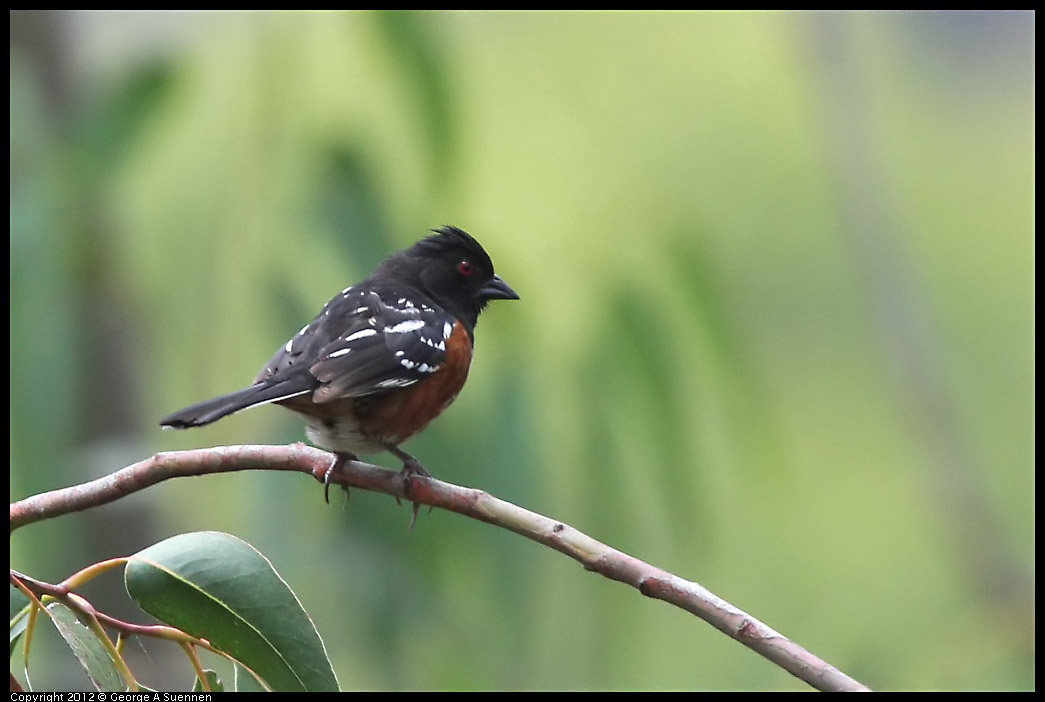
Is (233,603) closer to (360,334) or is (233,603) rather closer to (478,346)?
(360,334)

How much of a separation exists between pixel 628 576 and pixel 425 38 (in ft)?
8.83

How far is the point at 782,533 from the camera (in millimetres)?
7547

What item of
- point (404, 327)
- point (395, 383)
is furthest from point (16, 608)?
point (404, 327)

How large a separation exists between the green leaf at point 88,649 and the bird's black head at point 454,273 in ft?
6.08

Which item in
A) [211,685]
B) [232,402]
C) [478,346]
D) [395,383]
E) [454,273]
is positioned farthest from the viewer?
[478,346]

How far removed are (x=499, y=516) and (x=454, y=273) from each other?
5.96 feet

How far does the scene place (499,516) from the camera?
1918mm

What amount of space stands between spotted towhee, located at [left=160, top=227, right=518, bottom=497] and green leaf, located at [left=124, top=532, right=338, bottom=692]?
0.51m

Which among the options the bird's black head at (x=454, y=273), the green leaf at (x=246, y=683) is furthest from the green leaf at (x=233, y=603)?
the bird's black head at (x=454, y=273)

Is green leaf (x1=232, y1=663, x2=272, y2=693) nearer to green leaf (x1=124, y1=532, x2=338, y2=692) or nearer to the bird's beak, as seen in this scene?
green leaf (x1=124, y1=532, x2=338, y2=692)

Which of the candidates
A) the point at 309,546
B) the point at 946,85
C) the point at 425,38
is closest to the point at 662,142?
the point at 946,85

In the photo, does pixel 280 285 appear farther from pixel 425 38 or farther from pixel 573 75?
pixel 573 75

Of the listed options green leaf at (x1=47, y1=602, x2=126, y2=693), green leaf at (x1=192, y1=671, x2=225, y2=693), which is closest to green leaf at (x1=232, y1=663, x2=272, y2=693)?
green leaf at (x1=192, y1=671, x2=225, y2=693)

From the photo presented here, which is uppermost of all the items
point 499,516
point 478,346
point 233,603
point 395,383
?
point 478,346
